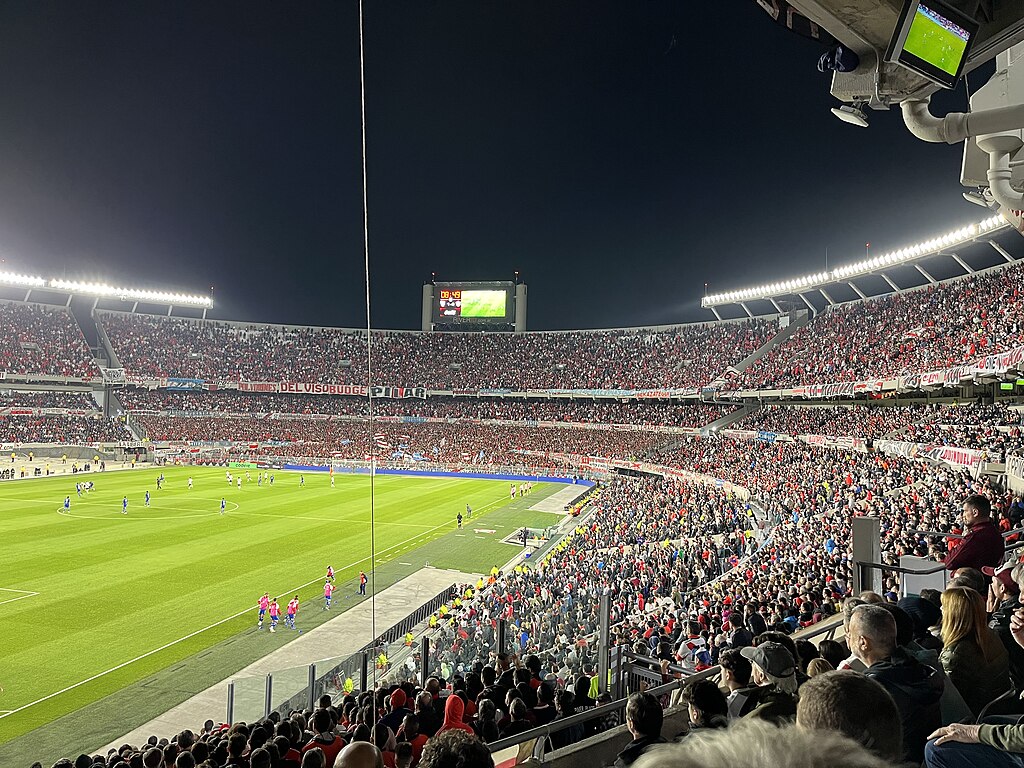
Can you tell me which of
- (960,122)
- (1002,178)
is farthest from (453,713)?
(1002,178)

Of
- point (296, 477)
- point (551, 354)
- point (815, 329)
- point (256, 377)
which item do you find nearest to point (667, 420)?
point (815, 329)

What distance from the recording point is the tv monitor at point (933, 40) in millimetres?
→ 5770

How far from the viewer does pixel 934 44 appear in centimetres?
602

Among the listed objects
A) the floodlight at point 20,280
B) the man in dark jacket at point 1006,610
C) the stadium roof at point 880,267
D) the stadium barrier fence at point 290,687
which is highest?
the floodlight at point 20,280

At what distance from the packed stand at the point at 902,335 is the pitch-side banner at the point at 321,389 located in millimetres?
37787

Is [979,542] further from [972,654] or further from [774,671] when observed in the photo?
[774,671]

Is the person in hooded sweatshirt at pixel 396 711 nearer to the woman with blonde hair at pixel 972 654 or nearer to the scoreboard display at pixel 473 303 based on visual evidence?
the woman with blonde hair at pixel 972 654

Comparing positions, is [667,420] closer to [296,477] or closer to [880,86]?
[296,477]

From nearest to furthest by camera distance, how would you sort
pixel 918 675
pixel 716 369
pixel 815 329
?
1. pixel 918 675
2. pixel 815 329
3. pixel 716 369

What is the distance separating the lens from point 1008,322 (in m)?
27.6

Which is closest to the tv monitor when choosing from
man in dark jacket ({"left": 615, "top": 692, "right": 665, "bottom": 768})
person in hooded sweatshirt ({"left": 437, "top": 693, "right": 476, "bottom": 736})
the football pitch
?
man in dark jacket ({"left": 615, "top": 692, "right": 665, "bottom": 768})

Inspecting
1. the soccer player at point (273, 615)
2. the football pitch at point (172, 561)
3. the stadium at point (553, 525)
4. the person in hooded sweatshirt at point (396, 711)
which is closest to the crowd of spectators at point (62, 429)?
the stadium at point (553, 525)

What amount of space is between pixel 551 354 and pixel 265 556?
55089mm

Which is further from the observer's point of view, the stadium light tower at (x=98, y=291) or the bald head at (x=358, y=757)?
the stadium light tower at (x=98, y=291)
